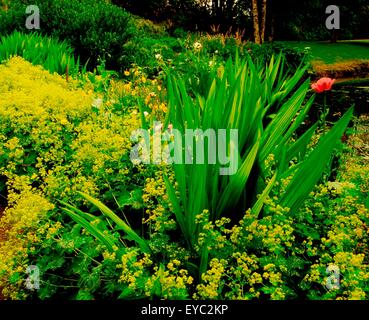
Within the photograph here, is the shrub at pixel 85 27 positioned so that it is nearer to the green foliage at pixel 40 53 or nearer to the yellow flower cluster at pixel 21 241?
the green foliage at pixel 40 53

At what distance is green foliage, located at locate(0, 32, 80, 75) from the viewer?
5.75m

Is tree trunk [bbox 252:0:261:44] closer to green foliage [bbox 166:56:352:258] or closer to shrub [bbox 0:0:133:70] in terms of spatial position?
shrub [bbox 0:0:133:70]

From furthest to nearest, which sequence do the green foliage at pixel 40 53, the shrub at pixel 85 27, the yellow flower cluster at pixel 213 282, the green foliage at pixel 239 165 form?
the shrub at pixel 85 27 < the green foliage at pixel 40 53 < the green foliage at pixel 239 165 < the yellow flower cluster at pixel 213 282

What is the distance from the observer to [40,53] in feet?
19.9

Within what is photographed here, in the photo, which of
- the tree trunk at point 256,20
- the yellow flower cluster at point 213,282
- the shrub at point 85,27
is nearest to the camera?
the yellow flower cluster at point 213,282

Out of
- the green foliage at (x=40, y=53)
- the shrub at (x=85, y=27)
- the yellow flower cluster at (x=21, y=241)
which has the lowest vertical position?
the yellow flower cluster at (x=21, y=241)

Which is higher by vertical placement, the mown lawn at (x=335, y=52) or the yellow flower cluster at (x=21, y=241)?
the mown lawn at (x=335, y=52)

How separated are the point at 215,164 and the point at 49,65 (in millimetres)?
4133

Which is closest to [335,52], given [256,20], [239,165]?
[256,20]

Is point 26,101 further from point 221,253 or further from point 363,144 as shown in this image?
point 363,144

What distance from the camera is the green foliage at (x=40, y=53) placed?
575cm

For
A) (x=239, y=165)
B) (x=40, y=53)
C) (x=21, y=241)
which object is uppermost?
(x=40, y=53)

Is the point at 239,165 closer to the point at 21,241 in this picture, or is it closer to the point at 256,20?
the point at 21,241

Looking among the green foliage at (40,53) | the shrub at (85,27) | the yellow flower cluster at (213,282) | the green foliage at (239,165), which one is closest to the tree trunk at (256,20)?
the shrub at (85,27)
